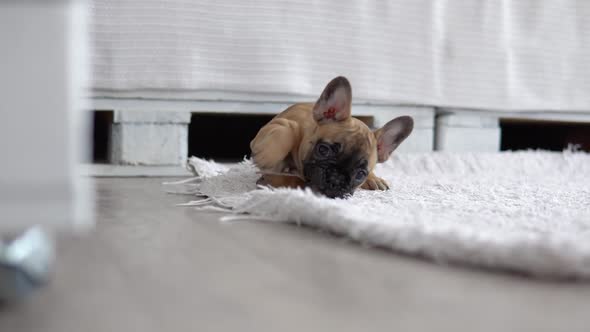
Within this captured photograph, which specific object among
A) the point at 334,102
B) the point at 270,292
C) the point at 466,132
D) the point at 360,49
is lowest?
the point at 270,292

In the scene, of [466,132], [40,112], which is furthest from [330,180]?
[466,132]

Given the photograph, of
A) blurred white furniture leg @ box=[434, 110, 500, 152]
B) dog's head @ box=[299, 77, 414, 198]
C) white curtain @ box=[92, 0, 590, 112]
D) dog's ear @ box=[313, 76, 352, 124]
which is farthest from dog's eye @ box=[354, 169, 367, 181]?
blurred white furniture leg @ box=[434, 110, 500, 152]

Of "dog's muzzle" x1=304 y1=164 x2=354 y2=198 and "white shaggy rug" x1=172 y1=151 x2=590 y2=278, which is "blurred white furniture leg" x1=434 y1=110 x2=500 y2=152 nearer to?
"white shaggy rug" x1=172 y1=151 x2=590 y2=278

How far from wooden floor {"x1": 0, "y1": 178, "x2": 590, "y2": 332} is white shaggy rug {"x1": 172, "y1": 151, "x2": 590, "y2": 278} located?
33mm

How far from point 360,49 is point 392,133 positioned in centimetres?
70

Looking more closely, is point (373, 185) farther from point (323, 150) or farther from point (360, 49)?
point (360, 49)

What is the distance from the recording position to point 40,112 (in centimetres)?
76

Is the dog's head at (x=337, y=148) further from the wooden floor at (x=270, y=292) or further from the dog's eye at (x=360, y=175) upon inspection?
the wooden floor at (x=270, y=292)

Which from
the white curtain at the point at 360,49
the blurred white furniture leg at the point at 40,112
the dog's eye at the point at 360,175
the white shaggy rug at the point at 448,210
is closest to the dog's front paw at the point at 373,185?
the white shaggy rug at the point at 448,210

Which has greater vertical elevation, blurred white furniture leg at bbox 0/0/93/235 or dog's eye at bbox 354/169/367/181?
blurred white furniture leg at bbox 0/0/93/235

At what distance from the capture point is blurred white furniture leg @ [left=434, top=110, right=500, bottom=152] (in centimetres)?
243

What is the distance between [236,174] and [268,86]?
0.53 m

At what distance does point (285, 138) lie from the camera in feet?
4.92

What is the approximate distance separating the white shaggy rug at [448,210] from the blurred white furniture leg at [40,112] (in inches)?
18.9
